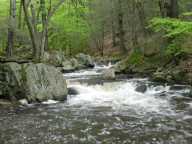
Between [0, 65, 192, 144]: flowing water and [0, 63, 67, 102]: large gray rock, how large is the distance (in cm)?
48

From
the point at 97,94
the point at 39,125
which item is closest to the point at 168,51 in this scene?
the point at 97,94

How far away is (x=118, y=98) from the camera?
12.5 m

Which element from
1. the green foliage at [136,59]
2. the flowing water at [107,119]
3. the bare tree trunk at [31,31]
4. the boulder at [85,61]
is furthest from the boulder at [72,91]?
the boulder at [85,61]

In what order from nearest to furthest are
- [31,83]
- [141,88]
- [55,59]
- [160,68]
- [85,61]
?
1. [31,83]
2. [141,88]
3. [160,68]
4. [55,59]
5. [85,61]

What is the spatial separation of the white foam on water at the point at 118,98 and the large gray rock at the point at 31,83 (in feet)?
2.42

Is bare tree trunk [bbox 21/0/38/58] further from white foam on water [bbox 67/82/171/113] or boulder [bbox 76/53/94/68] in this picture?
boulder [bbox 76/53/94/68]

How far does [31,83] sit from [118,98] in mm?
3318

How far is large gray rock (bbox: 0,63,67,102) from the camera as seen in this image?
1194cm

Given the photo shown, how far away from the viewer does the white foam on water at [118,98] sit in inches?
420

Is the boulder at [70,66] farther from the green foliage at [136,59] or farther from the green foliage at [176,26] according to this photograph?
the green foliage at [176,26]

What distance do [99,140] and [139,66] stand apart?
11890 millimetres

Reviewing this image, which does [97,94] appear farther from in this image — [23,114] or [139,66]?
[139,66]

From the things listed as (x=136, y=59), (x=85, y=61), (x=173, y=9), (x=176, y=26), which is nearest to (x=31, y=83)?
(x=176, y=26)

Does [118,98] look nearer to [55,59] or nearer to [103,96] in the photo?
[103,96]
